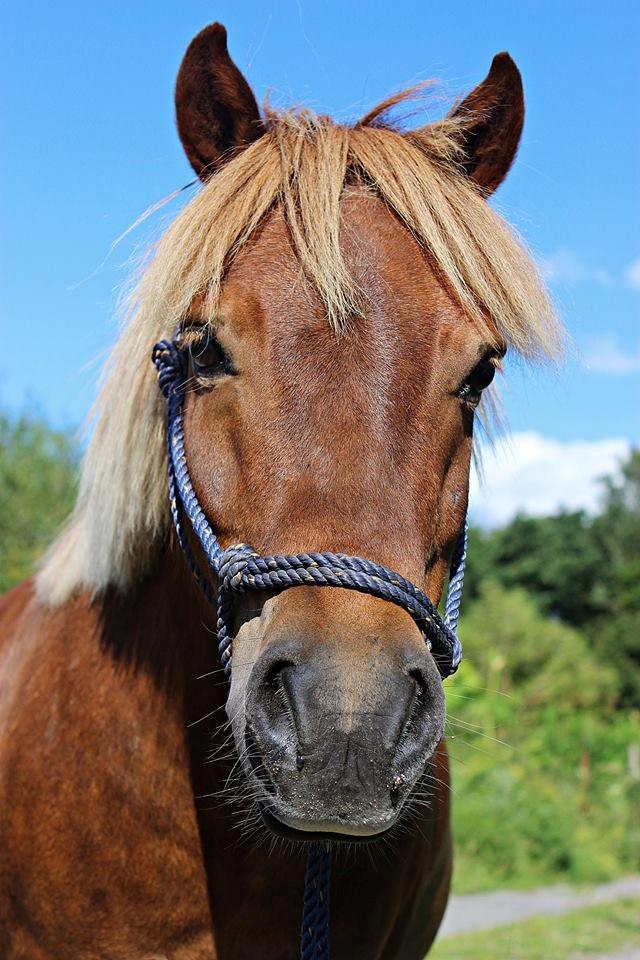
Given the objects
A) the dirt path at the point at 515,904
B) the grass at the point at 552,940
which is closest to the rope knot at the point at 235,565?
the grass at the point at 552,940

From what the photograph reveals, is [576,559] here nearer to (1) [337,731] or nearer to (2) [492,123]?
(2) [492,123]

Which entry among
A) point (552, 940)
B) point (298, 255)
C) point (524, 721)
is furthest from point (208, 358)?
point (524, 721)

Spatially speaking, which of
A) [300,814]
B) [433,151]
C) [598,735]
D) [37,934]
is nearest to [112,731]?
[37,934]

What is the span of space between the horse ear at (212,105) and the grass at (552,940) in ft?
19.7

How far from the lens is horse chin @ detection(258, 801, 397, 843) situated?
5.02 feet

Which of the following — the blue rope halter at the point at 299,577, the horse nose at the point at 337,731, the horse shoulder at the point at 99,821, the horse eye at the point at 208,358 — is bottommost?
the horse shoulder at the point at 99,821

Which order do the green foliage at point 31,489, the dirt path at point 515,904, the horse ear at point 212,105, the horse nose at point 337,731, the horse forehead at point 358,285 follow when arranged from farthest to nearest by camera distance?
the green foliage at point 31,489 < the dirt path at point 515,904 < the horse ear at point 212,105 < the horse forehead at point 358,285 < the horse nose at point 337,731

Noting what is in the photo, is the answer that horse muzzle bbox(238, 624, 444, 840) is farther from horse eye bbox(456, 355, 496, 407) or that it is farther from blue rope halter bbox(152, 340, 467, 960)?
Result: horse eye bbox(456, 355, 496, 407)

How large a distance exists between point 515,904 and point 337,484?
25.6ft

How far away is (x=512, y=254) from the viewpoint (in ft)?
7.34

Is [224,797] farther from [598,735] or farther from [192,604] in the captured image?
[598,735]

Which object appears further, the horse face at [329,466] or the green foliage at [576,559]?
the green foliage at [576,559]

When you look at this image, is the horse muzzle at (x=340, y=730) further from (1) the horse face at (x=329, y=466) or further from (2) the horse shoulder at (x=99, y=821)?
(2) the horse shoulder at (x=99, y=821)

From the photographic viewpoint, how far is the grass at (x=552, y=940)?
6488 mm
